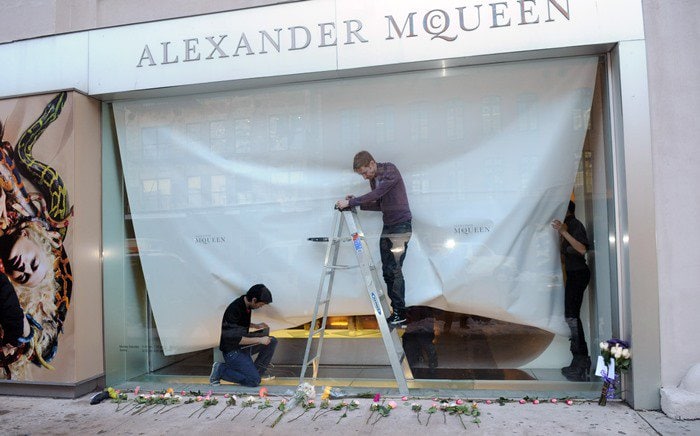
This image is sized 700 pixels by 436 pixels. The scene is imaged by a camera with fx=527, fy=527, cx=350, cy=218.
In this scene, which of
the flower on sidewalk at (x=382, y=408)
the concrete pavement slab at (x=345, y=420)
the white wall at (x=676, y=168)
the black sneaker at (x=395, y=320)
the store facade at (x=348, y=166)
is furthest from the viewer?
the black sneaker at (x=395, y=320)

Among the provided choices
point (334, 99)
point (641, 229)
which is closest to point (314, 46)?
point (334, 99)

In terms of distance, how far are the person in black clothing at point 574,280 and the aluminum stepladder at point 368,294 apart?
155 centimetres

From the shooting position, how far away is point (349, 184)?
5.20 metres

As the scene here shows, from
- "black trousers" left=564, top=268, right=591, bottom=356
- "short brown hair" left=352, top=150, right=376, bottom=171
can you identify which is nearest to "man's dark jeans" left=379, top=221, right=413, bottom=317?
"short brown hair" left=352, top=150, right=376, bottom=171

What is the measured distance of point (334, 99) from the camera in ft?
17.0

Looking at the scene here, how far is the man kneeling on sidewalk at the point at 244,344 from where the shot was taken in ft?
17.2

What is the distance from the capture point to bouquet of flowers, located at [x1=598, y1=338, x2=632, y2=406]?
13.9 feet

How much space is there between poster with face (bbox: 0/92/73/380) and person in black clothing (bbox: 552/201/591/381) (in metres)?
4.71

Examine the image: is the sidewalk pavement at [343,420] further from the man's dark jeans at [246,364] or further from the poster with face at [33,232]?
the poster with face at [33,232]

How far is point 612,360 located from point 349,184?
9.07 feet

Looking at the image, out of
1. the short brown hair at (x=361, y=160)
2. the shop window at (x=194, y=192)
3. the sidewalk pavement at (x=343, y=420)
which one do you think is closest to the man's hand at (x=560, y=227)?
the sidewalk pavement at (x=343, y=420)

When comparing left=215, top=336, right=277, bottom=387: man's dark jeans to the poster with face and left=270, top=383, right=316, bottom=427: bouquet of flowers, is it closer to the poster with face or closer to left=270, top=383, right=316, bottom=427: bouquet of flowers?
left=270, top=383, right=316, bottom=427: bouquet of flowers

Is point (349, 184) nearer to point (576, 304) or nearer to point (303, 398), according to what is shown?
point (303, 398)

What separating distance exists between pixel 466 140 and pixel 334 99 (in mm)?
1346
